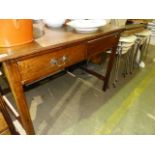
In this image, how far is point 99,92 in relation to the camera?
1.76 m

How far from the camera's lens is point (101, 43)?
1.22 m

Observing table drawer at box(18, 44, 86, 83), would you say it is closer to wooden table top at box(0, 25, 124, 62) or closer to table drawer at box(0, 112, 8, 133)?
wooden table top at box(0, 25, 124, 62)

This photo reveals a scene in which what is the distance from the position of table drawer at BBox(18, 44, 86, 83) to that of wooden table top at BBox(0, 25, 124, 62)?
46 mm

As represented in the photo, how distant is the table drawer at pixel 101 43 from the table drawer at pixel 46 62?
11 centimetres

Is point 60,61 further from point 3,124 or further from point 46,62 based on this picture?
point 3,124

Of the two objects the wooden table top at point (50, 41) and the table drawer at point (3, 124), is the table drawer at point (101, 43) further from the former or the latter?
the table drawer at point (3, 124)

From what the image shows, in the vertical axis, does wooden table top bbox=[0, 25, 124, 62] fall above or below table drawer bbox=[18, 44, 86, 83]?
above

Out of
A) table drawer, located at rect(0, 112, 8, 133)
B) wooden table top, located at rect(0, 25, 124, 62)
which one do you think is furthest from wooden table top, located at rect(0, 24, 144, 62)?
table drawer, located at rect(0, 112, 8, 133)

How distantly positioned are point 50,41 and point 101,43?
0.51 metres

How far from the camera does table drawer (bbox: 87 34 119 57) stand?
1.12m

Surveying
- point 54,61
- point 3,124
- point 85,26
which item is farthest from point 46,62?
point 3,124

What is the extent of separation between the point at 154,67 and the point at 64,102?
5.32ft
